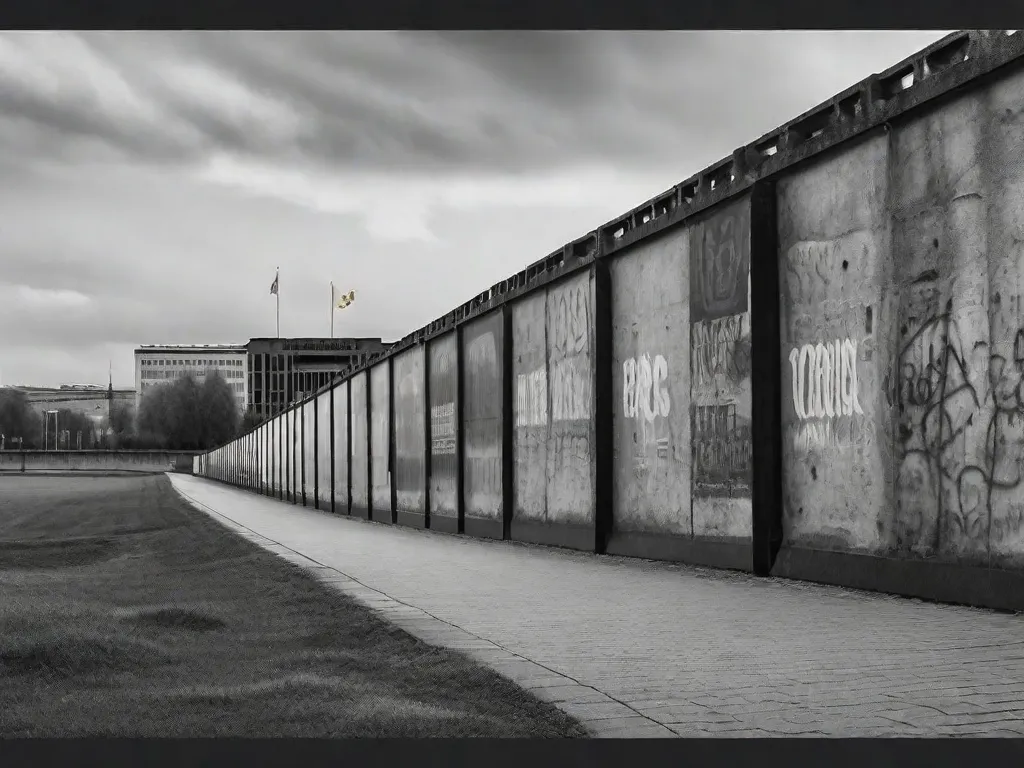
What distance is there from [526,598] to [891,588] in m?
3.02

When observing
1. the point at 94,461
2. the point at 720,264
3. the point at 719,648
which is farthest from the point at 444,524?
the point at 94,461

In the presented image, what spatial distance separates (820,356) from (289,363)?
172215mm

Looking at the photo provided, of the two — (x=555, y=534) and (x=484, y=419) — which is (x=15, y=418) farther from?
(x=555, y=534)

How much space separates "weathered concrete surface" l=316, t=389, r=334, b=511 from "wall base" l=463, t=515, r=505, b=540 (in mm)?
19255

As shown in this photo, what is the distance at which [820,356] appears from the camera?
1084cm

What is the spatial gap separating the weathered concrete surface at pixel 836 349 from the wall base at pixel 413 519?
15.4 m

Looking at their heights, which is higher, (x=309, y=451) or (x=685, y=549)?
(x=309, y=451)

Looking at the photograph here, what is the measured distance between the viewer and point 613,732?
484 cm

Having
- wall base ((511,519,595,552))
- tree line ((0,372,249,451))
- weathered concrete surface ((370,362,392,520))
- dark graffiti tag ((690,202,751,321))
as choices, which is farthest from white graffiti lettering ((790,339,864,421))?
tree line ((0,372,249,451))

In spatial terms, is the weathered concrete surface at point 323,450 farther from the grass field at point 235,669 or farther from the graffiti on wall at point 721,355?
the graffiti on wall at point 721,355

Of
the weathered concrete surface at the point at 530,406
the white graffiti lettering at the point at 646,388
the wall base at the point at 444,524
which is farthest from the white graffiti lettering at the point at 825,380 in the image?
the wall base at the point at 444,524

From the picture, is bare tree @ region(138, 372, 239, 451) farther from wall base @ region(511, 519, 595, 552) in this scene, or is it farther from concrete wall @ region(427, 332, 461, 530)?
wall base @ region(511, 519, 595, 552)

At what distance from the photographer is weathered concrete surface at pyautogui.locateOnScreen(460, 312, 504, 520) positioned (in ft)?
66.5

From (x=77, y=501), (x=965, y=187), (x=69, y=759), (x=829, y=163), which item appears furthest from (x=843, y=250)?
(x=77, y=501)
